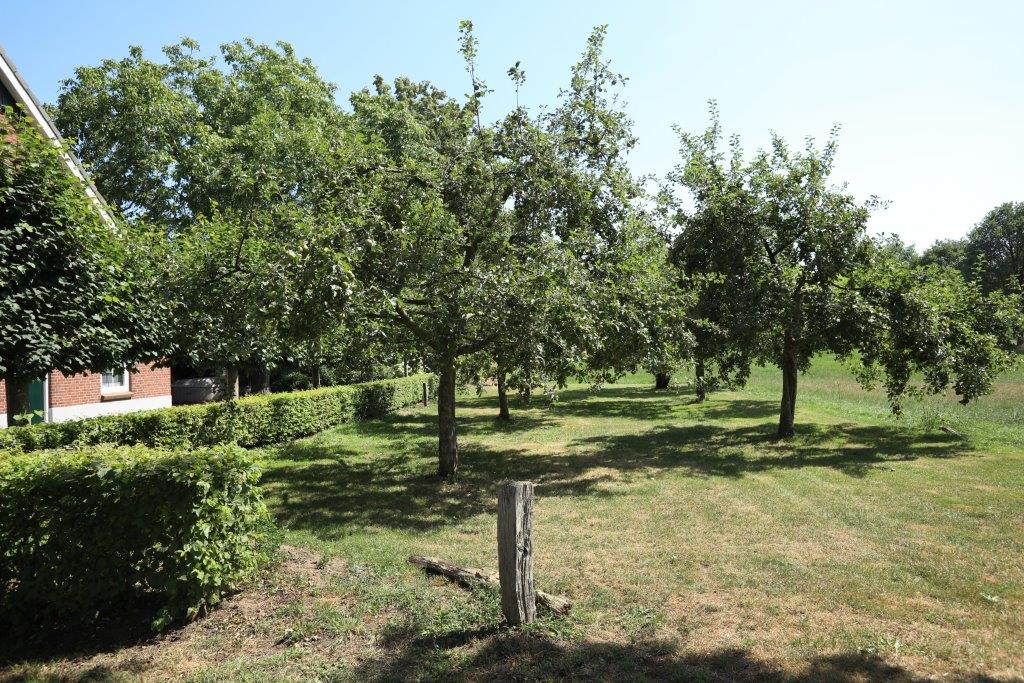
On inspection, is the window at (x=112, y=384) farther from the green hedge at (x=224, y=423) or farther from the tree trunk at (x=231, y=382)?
the green hedge at (x=224, y=423)

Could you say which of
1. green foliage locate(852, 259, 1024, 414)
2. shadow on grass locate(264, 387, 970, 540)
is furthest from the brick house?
green foliage locate(852, 259, 1024, 414)

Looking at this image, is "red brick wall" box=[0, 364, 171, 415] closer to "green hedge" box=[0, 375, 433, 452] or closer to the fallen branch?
"green hedge" box=[0, 375, 433, 452]

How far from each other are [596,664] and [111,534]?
4496 millimetres

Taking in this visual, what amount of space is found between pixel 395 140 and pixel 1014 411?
80.2 feet

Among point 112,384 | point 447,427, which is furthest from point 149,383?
point 447,427

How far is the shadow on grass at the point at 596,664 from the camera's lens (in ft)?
15.3

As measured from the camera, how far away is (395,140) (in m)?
25.6

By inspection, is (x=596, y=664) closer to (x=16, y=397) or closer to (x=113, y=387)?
(x=16, y=397)

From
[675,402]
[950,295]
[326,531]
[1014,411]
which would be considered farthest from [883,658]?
[675,402]

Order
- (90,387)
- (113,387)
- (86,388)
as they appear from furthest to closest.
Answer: (113,387), (90,387), (86,388)

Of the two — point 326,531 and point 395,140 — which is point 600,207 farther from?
point 395,140

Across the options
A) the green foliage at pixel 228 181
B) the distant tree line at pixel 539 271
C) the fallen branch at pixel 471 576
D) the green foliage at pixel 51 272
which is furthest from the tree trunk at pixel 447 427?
the green foliage at pixel 51 272

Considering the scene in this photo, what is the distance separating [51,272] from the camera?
1073cm

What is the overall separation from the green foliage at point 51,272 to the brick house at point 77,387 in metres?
1.52
